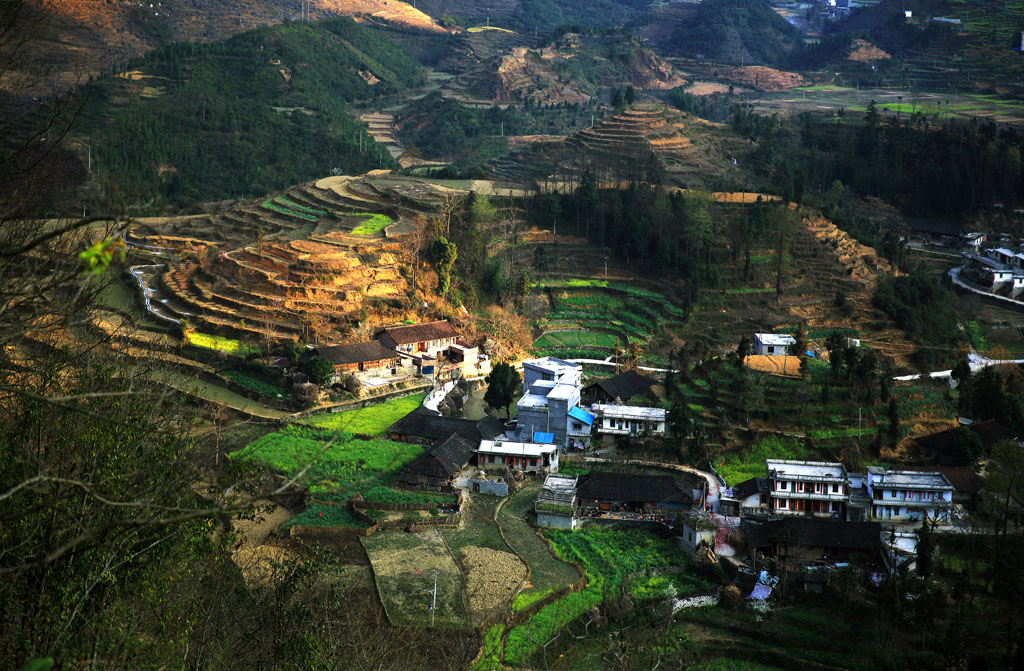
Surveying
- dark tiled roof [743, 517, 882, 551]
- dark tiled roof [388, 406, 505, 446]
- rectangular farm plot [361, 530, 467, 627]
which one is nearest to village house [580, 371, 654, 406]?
dark tiled roof [388, 406, 505, 446]

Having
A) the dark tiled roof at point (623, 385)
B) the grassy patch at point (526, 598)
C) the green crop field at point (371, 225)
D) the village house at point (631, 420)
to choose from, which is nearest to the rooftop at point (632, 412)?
the village house at point (631, 420)

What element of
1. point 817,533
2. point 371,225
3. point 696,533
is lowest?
point 696,533

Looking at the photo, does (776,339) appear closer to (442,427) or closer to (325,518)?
(442,427)

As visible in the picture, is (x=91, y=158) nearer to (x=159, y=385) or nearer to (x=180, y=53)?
(x=180, y=53)

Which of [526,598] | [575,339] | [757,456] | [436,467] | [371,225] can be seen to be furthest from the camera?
[371,225]

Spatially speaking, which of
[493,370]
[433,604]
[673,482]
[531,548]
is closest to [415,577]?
[433,604]

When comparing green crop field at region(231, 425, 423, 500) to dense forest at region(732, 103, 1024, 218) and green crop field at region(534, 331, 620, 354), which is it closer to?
green crop field at region(534, 331, 620, 354)

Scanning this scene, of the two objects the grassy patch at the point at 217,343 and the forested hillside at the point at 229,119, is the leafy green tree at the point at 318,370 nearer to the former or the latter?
the grassy patch at the point at 217,343
